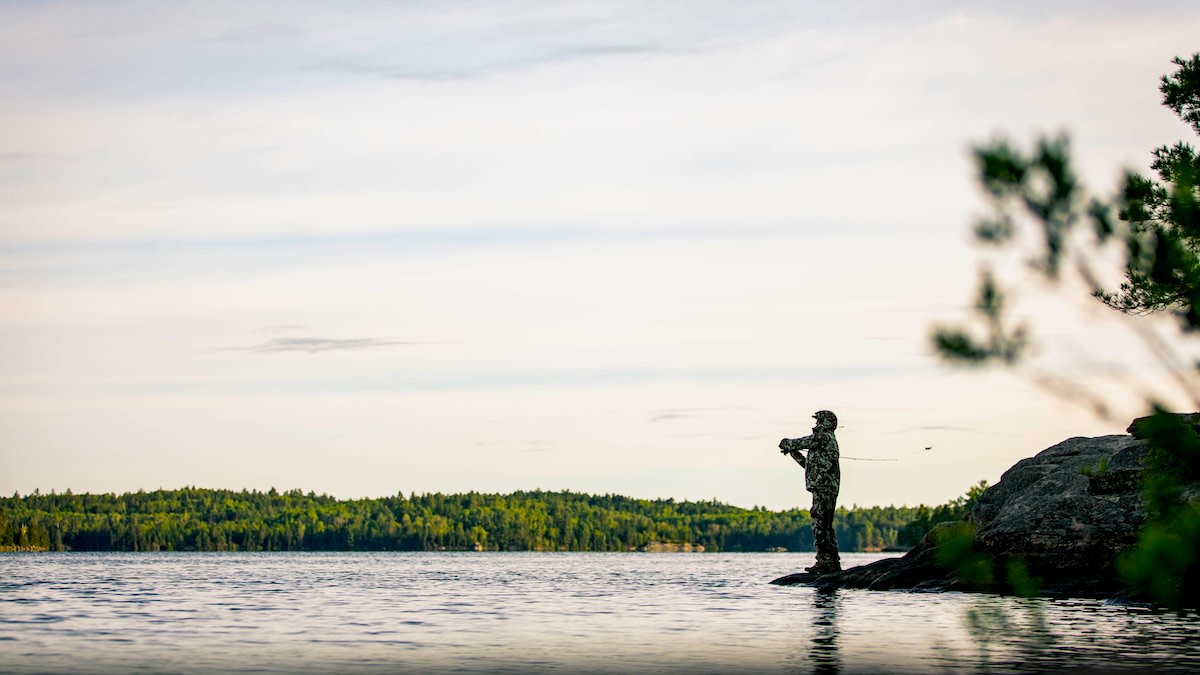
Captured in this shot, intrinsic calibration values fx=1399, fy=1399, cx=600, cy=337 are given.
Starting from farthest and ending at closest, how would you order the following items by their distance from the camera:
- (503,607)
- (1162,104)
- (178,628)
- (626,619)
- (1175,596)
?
(503,607), (626,619), (178,628), (1162,104), (1175,596)

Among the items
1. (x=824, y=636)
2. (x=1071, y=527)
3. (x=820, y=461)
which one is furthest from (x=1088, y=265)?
(x=820, y=461)

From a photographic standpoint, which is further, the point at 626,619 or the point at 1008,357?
the point at 626,619

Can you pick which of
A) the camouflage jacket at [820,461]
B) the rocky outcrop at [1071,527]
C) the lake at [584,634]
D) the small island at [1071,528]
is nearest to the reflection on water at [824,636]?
the lake at [584,634]

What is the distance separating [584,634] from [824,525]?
2531cm

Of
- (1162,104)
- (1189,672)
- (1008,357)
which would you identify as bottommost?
(1189,672)

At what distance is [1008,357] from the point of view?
39.8 ft

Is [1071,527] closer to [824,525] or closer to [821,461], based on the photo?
[821,461]

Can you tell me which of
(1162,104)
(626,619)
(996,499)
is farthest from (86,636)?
(996,499)

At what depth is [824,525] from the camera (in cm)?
5188

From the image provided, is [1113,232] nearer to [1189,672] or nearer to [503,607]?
[1189,672]

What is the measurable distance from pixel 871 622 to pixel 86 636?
16200 mm

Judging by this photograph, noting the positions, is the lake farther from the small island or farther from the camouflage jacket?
the camouflage jacket

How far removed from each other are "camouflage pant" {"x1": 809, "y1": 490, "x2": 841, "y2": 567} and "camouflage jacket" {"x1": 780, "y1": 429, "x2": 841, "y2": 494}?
0.29 m

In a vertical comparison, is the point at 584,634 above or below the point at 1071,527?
below
